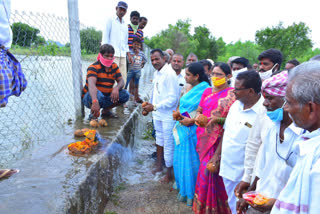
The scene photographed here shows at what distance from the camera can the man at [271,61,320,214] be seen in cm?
105

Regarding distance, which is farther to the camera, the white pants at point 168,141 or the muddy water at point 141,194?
the white pants at point 168,141

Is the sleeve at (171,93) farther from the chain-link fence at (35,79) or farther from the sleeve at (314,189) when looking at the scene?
the sleeve at (314,189)

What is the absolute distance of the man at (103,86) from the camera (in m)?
4.24

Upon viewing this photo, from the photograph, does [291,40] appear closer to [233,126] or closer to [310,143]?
[233,126]

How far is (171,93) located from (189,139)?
902 millimetres

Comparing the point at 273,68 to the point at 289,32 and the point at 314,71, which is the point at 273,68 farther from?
the point at 289,32

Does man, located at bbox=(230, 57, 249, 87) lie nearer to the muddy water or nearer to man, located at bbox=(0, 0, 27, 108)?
the muddy water

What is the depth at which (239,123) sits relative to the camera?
7.95ft

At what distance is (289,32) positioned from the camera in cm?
2267

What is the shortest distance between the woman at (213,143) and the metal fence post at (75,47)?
2.40 meters

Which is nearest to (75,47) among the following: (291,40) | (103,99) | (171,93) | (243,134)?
(103,99)

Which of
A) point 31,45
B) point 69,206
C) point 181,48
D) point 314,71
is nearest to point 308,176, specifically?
point 314,71

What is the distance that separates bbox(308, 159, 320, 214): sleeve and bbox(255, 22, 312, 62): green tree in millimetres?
23997

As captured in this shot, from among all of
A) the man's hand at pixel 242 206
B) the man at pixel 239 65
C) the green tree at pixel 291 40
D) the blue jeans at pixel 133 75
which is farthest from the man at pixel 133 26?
the green tree at pixel 291 40
